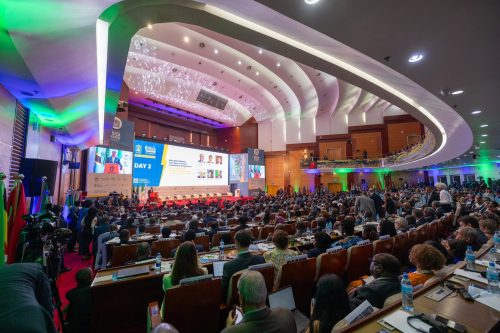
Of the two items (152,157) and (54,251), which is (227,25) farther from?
(152,157)

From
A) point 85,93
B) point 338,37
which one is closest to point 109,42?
point 85,93

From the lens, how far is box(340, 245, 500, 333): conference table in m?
1.56

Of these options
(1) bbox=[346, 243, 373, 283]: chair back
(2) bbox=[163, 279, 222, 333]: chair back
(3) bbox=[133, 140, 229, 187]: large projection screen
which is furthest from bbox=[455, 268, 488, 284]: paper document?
(3) bbox=[133, 140, 229, 187]: large projection screen

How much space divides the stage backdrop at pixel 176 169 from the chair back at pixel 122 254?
1142cm

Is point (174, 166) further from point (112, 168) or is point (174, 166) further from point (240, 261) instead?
point (240, 261)

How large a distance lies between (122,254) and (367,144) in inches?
1060

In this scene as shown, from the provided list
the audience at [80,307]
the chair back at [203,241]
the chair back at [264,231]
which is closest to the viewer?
the audience at [80,307]

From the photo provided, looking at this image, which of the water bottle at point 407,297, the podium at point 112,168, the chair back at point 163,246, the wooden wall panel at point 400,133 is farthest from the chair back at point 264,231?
the wooden wall panel at point 400,133

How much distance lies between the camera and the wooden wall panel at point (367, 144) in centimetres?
2516

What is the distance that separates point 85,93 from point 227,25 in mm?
3199

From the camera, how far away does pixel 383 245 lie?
149 inches

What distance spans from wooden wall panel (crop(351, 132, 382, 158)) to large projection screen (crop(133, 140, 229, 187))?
1554 cm

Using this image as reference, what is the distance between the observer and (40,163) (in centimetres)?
484

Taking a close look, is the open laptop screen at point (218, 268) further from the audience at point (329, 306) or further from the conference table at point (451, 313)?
the conference table at point (451, 313)
